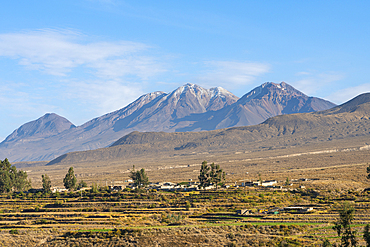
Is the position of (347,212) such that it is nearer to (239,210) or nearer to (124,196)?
(239,210)

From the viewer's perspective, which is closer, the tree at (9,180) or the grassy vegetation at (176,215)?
the grassy vegetation at (176,215)

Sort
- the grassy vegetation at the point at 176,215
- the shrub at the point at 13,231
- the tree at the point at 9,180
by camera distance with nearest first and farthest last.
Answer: the grassy vegetation at the point at 176,215 → the shrub at the point at 13,231 → the tree at the point at 9,180

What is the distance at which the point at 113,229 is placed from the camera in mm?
46188

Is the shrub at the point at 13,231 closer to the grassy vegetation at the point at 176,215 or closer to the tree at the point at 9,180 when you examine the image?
the grassy vegetation at the point at 176,215

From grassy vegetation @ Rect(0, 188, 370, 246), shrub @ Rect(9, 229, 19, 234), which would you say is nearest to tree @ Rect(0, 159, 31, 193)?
grassy vegetation @ Rect(0, 188, 370, 246)

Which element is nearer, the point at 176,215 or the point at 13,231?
the point at 13,231

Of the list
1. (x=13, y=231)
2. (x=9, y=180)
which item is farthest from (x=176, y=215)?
(x=9, y=180)

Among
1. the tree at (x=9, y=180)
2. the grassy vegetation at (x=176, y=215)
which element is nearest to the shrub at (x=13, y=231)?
the grassy vegetation at (x=176, y=215)

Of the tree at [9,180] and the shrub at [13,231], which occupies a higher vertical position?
the tree at [9,180]

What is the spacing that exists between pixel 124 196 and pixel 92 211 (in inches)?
405

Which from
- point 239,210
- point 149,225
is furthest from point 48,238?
point 239,210

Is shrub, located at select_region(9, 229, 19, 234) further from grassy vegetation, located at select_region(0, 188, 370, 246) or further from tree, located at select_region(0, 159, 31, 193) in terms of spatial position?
tree, located at select_region(0, 159, 31, 193)

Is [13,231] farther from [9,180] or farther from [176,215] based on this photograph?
[9,180]

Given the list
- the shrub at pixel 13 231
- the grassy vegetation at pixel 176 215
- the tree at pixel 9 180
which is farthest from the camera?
the tree at pixel 9 180
